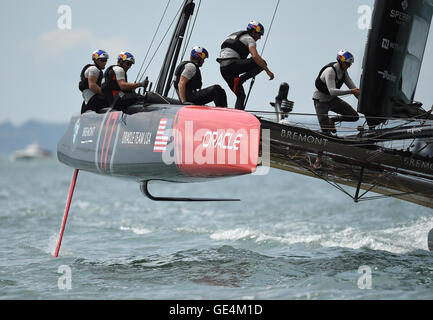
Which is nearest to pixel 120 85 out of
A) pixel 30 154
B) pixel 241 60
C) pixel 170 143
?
pixel 170 143

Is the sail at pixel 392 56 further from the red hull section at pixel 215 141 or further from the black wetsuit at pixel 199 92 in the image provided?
the red hull section at pixel 215 141

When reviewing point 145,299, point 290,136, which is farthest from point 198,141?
point 145,299

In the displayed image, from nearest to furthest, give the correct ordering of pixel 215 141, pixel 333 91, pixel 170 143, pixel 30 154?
pixel 215 141 < pixel 170 143 < pixel 333 91 < pixel 30 154

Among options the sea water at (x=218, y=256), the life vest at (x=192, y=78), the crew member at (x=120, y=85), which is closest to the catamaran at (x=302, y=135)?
the crew member at (x=120, y=85)

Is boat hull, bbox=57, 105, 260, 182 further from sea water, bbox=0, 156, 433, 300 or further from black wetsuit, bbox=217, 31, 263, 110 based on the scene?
sea water, bbox=0, 156, 433, 300

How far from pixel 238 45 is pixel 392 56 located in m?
1.49

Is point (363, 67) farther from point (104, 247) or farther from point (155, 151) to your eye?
point (104, 247)

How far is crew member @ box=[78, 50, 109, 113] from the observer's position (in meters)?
6.77

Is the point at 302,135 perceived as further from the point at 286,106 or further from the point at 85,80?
the point at 85,80

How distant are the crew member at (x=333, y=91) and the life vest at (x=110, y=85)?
6.34ft

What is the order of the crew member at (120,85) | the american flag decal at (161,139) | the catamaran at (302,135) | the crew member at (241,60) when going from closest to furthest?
the catamaran at (302,135), the american flag decal at (161,139), the crew member at (241,60), the crew member at (120,85)

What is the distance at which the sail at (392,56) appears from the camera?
6.46m

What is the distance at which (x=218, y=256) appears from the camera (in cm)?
719

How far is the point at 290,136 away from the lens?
6.13 metres
